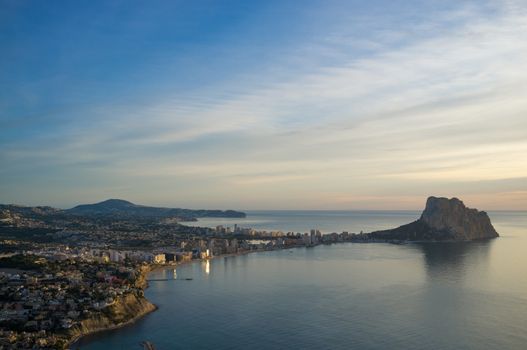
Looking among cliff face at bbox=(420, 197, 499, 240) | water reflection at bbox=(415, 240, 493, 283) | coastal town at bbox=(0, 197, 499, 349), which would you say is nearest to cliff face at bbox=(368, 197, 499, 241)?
cliff face at bbox=(420, 197, 499, 240)

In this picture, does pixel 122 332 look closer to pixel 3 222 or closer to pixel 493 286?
pixel 493 286

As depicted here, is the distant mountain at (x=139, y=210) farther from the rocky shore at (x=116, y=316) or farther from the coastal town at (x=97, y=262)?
the rocky shore at (x=116, y=316)

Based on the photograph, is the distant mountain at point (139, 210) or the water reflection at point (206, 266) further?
the distant mountain at point (139, 210)

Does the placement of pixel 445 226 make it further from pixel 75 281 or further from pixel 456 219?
pixel 75 281

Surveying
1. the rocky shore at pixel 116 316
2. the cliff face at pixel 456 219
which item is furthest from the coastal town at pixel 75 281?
the cliff face at pixel 456 219

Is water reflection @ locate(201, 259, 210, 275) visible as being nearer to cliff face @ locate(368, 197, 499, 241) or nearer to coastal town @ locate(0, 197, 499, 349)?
coastal town @ locate(0, 197, 499, 349)

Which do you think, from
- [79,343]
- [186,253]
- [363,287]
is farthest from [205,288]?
[186,253]

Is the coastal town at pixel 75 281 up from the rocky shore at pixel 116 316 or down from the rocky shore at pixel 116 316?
up

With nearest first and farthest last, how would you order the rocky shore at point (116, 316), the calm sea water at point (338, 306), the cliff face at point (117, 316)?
the calm sea water at point (338, 306) → the rocky shore at point (116, 316) → the cliff face at point (117, 316)
